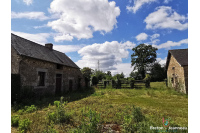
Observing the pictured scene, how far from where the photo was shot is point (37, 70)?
32.7 ft

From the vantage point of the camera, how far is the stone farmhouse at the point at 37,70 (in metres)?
8.59

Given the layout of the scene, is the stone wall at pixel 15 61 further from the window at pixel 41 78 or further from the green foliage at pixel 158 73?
the green foliage at pixel 158 73

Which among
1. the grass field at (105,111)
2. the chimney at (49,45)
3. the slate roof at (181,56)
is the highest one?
the chimney at (49,45)

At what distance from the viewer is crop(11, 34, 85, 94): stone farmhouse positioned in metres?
8.59

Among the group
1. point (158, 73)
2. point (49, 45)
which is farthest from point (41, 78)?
point (158, 73)

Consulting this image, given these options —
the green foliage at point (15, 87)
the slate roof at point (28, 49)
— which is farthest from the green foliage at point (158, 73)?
the green foliage at point (15, 87)

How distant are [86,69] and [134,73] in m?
17.9

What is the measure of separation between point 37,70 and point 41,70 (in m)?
0.48

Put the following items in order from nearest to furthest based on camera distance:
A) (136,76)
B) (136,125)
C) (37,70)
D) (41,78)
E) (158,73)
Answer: (136,125)
(37,70)
(41,78)
(158,73)
(136,76)

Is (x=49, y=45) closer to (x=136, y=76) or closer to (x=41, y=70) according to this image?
(x=41, y=70)

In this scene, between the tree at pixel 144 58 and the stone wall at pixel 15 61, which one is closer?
the stone wall at pixel 15 61

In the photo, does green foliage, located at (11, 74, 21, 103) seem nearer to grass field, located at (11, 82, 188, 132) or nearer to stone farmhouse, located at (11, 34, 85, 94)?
stone farmhouse, located at (11, 34, 85, 94)

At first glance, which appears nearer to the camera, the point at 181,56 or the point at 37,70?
the point at 37,70

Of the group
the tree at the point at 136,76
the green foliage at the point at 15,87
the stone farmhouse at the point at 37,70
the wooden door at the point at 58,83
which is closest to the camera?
the green foliage at the point at 15,87
